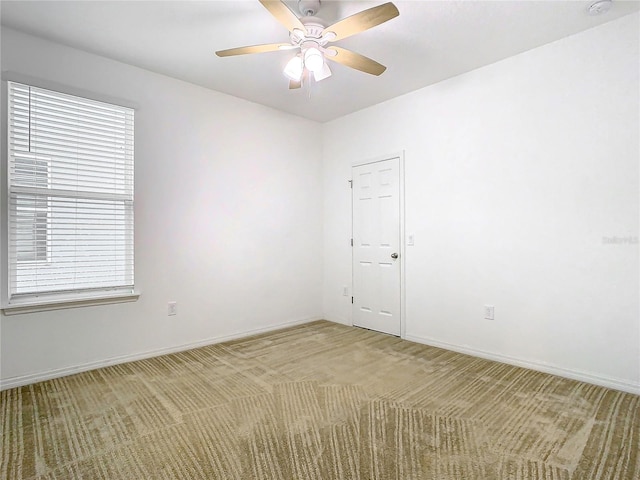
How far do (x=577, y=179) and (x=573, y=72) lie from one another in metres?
0.87

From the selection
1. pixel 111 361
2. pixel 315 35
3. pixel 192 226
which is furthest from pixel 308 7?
pixel 111 361

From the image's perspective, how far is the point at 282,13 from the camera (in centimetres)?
204

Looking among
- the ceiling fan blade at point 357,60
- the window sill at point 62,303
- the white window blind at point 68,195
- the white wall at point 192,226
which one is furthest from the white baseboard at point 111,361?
the ceiling fan blade at point 357,60

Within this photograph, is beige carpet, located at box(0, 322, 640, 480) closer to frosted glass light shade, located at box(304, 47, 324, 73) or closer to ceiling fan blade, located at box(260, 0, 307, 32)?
frosted glass light shade, located at box(304, 47, 324, 73)

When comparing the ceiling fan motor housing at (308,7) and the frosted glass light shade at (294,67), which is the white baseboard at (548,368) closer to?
the frosted glass light shade at (294,67)

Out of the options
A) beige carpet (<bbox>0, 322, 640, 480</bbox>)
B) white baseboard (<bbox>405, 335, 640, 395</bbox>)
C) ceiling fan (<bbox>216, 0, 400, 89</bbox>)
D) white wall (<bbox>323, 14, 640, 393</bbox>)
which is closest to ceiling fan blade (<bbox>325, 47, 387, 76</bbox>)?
ceiling fan (<bbox>216, 0, 400, 89</bbox>)

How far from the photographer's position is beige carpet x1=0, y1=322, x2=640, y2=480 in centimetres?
172

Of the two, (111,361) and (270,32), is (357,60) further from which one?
(111,361)

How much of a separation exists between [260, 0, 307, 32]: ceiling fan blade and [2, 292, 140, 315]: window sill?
266 centimetres

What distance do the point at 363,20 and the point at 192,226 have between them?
101 inches

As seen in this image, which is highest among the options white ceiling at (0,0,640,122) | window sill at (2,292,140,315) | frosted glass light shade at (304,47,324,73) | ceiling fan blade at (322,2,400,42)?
white ceiling at (0,0,640,122)

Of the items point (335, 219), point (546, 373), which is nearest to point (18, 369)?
point (335, 219)

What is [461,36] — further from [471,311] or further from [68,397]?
[68,397]

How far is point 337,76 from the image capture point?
3428 millimetres
